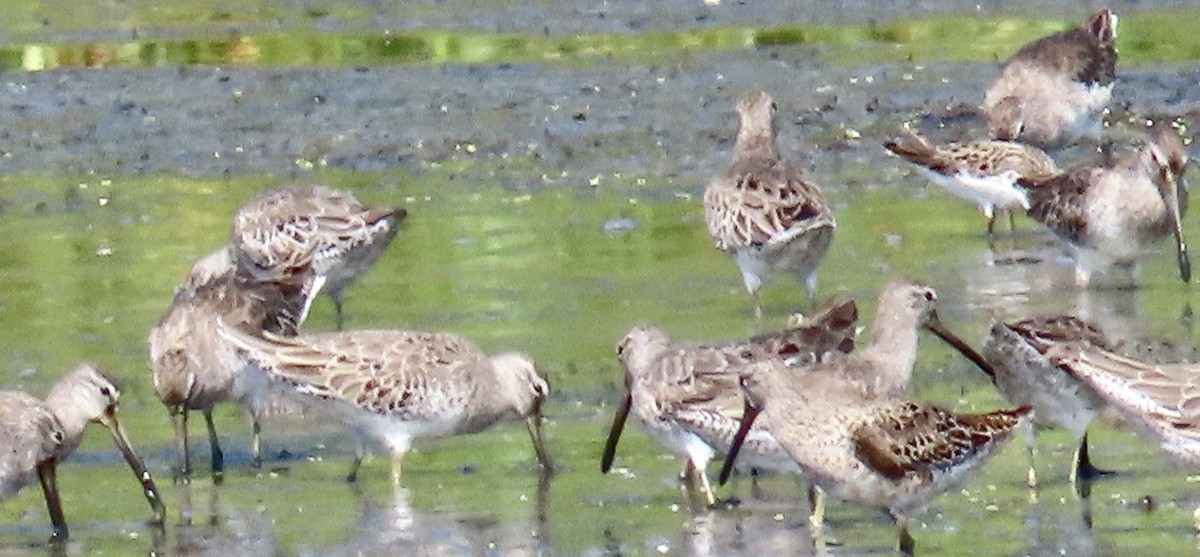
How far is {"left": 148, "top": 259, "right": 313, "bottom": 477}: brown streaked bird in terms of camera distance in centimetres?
1279

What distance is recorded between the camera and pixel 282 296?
13.7 metres

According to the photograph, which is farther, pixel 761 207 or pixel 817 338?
pixel 761 207

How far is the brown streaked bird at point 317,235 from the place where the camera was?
A: 51.6ft

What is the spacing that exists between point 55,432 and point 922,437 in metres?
3.69

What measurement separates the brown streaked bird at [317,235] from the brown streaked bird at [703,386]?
381 centimetres

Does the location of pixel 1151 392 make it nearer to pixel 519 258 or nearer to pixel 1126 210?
pixel 1126 210

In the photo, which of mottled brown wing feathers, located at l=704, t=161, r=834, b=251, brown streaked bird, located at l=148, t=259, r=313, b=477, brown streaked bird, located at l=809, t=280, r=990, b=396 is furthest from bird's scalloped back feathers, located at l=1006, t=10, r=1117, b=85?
brown streaked bird, located at l=809, t=280, r=990, b=396

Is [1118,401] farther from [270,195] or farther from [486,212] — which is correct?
[486,212]

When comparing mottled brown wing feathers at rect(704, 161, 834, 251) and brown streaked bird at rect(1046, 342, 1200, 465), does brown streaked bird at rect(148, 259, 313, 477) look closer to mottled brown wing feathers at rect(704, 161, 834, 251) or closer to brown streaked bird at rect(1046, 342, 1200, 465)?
mottled brown wing feathers at rect(704, 161, 834, 251)

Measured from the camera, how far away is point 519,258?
54.9ft

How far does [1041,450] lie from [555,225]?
6.18 meters

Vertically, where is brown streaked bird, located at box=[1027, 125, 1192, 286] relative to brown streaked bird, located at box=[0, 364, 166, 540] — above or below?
below

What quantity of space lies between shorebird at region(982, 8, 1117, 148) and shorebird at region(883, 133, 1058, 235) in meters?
2.14

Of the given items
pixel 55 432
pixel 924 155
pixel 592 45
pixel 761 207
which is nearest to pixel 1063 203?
pixel 924 155
